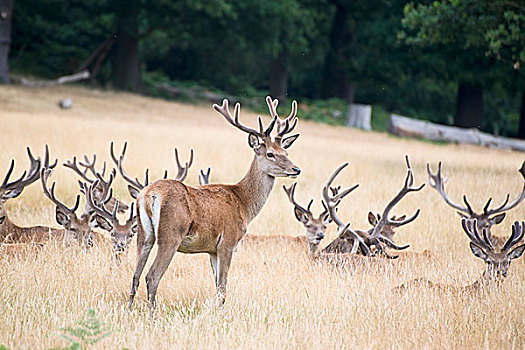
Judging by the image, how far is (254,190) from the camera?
523 cm

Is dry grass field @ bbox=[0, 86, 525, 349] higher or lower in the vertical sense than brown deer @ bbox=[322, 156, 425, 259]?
lower

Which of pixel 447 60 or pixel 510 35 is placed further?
pixel 447 60

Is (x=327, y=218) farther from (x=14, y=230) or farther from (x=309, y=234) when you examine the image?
(x=14, y=230)

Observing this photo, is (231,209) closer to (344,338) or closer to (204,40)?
(344,338)

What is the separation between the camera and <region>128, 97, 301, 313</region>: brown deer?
4383 mm

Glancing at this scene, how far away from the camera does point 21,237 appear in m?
6.54

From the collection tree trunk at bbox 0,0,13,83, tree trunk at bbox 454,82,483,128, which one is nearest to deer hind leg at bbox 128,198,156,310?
tree trunk at bbox 0,0,13,83

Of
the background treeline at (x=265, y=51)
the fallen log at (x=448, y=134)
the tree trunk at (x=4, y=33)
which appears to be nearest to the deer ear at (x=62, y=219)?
the background treeline at (x=265, y=51)

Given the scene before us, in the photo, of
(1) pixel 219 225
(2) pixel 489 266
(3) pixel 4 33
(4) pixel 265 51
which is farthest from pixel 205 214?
(4) pixel 265 51

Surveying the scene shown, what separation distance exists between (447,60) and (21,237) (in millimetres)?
18431

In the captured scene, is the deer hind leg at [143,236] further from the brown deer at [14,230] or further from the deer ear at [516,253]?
the deer ear at [516,253]

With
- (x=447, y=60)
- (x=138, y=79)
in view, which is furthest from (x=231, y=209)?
(x=138, y=79)

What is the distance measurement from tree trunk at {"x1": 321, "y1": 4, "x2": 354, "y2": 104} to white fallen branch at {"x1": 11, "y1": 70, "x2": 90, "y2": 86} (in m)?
10.6

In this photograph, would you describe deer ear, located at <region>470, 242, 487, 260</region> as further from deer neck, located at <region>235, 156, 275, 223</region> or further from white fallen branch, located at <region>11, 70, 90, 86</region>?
white fallen branch, located at <region>11, 70, 90, 86</region>
